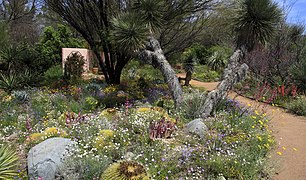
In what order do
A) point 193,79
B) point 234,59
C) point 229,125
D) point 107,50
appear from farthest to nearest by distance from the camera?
point 193,79 → point 107,50 → point 234,59 → point 229,125

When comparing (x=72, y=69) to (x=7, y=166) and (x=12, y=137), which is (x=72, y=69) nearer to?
(x=12, y=137)

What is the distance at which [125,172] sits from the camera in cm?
297

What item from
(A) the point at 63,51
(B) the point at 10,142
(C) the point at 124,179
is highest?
(A) the point at 63,51

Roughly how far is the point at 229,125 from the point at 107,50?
6.48m

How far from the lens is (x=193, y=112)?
6.00 metres

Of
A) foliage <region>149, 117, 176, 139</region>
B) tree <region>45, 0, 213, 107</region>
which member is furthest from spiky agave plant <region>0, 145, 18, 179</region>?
tree <region>45, 0, 213, 107</region>

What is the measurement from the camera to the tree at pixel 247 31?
21.2 feet

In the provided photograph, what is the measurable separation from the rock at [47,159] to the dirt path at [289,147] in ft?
10.1

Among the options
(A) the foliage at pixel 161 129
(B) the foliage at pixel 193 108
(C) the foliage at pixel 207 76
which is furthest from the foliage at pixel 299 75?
(A) the foliage at pixel 161 129

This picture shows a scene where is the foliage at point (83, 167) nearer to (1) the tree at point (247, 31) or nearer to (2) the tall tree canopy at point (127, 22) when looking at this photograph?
(1) the tree at point (247, 31)

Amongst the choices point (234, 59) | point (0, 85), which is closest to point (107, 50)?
point (0, 85)

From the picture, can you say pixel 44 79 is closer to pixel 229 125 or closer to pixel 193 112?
pixel 193 112

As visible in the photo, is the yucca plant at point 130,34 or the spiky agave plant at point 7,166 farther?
the yucca plant at point 130,34

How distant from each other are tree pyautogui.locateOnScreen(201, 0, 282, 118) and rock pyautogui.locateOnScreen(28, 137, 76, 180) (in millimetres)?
3742
